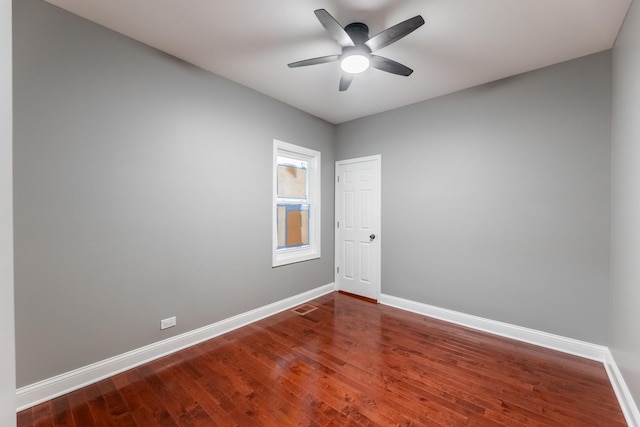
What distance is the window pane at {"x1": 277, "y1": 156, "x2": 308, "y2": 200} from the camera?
3.63m

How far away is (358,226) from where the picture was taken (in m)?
4.07

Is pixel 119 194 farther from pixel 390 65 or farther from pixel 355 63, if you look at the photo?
pixel 390 65

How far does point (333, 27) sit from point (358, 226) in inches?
110

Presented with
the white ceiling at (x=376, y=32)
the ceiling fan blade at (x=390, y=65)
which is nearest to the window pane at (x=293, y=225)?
Result: the white ceiling at (x=376, y=32)

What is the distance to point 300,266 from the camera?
12.3 feet

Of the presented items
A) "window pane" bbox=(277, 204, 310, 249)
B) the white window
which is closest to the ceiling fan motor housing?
the white window

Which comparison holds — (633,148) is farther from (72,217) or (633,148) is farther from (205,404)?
(72,217)

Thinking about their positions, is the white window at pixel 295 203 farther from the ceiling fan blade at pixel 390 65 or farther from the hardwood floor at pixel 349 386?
the ceiling fan blade at pixel 390 65

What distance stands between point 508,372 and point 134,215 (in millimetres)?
3464

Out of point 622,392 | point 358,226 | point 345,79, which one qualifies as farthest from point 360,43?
point 622,392

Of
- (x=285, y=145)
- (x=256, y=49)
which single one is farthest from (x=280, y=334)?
(x=256, y=49)

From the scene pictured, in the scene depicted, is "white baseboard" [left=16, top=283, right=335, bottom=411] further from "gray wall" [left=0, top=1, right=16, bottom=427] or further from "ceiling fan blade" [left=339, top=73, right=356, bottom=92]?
"ceiling fan blade" [left=339, top=73, right=356, bottom=92]

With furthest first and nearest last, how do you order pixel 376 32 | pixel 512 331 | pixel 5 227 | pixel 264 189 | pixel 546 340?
pixel 264 189, pixel 512 331, pixel 546 340, pixel 376 32, pixel 5 227

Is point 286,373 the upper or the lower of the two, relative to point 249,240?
lower
